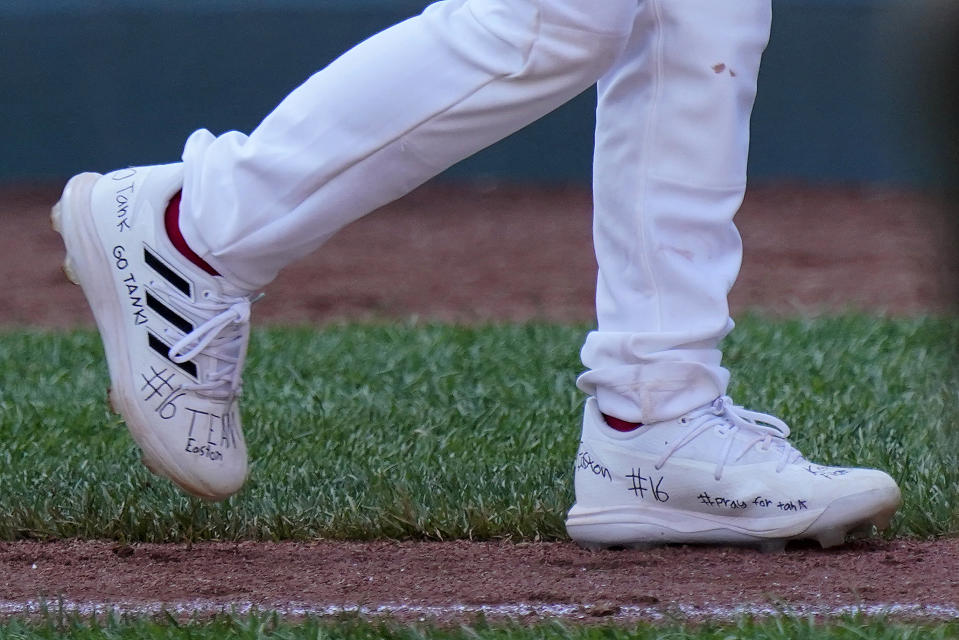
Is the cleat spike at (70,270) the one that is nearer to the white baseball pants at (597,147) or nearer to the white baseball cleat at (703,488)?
the white baseball pants at (597,147)

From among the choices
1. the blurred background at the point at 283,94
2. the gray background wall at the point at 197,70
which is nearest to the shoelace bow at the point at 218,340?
the blurred background at the point at 283,94

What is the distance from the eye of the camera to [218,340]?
1.64 meters

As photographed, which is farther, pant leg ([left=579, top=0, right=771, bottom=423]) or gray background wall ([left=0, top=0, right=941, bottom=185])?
gray background wall ([left=0, top=0, right=941, bottom=185])

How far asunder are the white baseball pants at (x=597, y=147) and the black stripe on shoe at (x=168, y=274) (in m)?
0.05

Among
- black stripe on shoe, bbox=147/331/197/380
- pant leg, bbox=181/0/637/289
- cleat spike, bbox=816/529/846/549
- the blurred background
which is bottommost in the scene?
→ cleat spike, bbox=816/529/846/549

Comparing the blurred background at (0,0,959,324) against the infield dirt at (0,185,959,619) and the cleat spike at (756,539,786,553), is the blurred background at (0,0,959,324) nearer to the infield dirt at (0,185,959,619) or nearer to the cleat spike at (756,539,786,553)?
the infield dirt at (0,185,959,619)

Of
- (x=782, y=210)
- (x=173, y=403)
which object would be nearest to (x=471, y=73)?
(x=173, y=403)

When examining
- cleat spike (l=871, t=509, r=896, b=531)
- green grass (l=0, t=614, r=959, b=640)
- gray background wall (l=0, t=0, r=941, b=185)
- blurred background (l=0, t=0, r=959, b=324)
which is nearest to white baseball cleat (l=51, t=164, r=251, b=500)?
green grass (l=0, t=614, r=959, b=640)

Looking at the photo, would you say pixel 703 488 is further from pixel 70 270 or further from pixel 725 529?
pixel 70 270

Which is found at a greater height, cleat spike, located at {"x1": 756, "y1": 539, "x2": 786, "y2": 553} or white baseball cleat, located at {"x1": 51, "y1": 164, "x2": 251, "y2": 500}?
white baseball cleat, located at {"x1": 51, "y1": 164, "x2": 251, "y2": 500}

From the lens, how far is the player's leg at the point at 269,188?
4.90 ft

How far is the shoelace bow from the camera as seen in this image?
1612 millimetres

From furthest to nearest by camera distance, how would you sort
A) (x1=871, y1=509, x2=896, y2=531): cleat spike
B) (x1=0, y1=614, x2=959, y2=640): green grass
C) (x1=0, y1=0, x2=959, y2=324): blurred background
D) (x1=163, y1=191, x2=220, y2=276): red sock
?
(x1=0, y1=0, x2=959, y2=324): blurred background < (x1=871, y1=509, x2=896, y2=531): cleat spike < (x1=163, y1=191, x2=220, y2=276): red sock < (x1=0, y1=614, x2=959, y2=640): green grass

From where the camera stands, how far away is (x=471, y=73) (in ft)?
4.90
